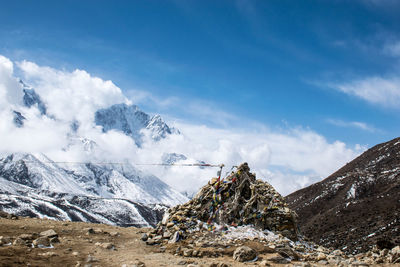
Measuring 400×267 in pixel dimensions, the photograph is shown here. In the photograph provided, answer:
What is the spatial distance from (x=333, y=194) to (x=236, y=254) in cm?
7905

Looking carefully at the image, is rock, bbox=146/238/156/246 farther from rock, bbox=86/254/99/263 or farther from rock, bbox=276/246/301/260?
rock, bbox=276/246/301/260

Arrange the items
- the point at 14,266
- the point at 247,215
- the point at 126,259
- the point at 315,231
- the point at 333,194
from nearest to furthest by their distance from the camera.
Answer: the point at 14,266 → the point at 126,259 → the point at 247,215 → the point at 315,231 → the point at 333,194

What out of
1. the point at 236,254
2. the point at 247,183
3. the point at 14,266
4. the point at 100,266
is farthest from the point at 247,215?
the point at 14,266

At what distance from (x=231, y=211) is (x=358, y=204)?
2365 inches

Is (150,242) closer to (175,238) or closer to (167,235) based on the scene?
(167,235)

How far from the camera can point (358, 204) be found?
71688 millimetres

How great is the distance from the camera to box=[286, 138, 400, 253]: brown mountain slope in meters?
52.2

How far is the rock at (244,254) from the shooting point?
1602 cm

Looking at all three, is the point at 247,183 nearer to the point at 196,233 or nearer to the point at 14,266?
the point at 196,233

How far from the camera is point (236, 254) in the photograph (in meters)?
16.3

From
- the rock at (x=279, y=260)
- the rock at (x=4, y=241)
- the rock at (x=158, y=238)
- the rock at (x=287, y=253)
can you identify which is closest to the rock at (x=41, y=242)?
the rock at (x=4, y=241)

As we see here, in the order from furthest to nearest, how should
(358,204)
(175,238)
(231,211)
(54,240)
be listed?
(358,204)
(231,211)
(175,238)
(54,240)

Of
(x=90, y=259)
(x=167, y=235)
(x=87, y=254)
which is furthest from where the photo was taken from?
(x=167, y=235)

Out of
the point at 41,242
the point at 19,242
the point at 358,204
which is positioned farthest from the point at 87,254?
the point at 358,204
